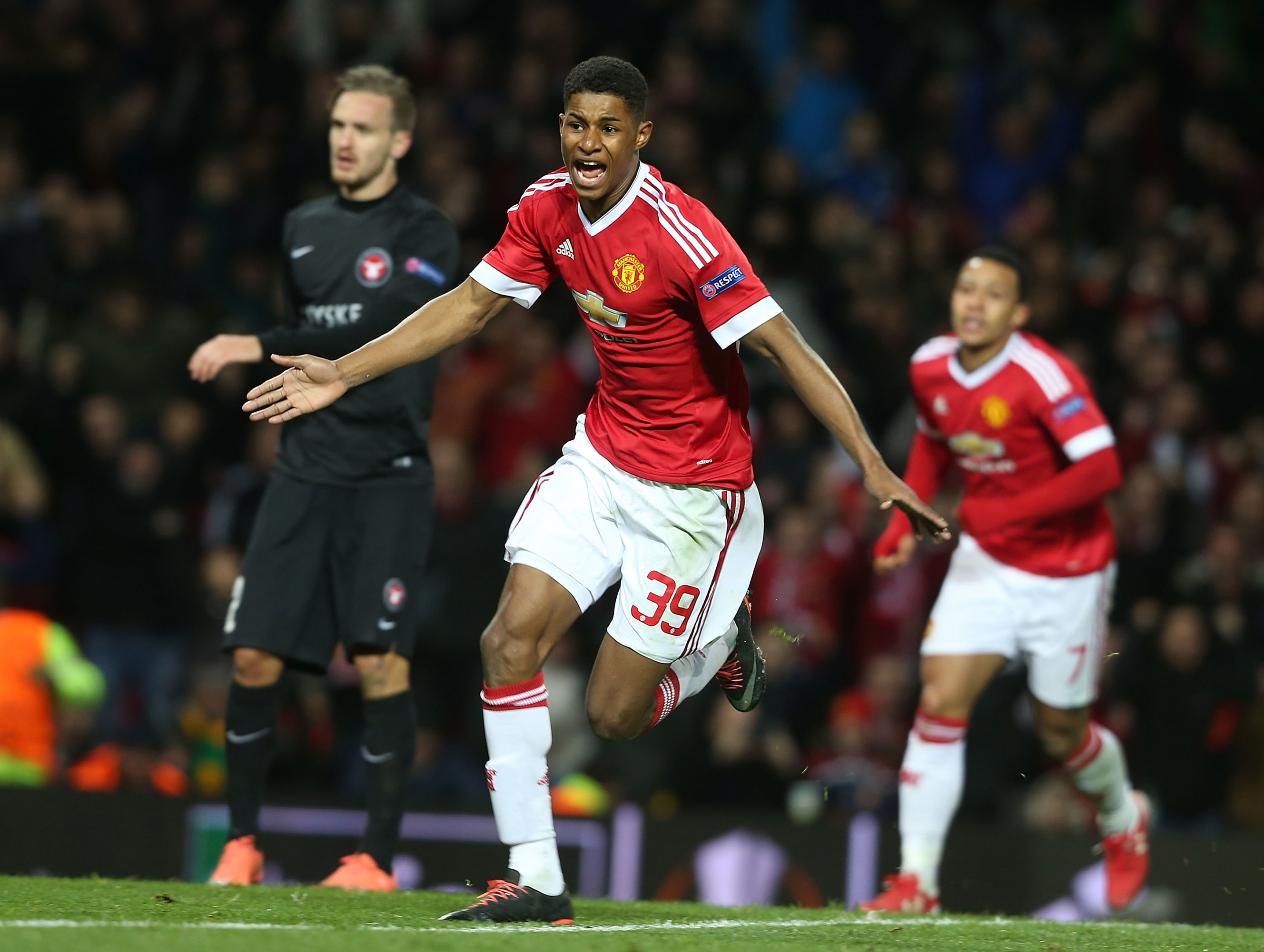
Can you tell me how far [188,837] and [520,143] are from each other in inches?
246

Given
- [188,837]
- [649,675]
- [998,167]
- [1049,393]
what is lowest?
[188,837]

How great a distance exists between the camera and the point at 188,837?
7.66 m

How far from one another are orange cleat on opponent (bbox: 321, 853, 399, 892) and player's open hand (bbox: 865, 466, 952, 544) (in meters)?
2.40

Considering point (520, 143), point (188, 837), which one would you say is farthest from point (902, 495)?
point (520, 143)

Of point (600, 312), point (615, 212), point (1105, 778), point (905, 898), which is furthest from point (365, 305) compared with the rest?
point (1105, 778)

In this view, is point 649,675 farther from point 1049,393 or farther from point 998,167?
point 998,167

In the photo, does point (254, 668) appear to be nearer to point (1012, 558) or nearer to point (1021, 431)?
point (1012, 558)

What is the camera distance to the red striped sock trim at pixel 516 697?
16.1ft

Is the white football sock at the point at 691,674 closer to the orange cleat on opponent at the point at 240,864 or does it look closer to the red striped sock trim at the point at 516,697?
the red striped sock trim at the point at 516,697

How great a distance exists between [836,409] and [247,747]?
265 cm

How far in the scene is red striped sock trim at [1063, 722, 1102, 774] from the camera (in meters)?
6.82

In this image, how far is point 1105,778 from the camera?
6844 millimetres

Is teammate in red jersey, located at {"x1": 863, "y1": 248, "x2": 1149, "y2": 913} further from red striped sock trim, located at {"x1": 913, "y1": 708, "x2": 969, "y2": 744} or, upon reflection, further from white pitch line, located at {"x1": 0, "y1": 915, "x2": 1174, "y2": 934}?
white pitch line, located at {"x1": 0, "y1": 915, "x2": 1174, "y2": 934}

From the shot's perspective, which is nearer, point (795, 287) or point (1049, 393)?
point (1049, 393)
